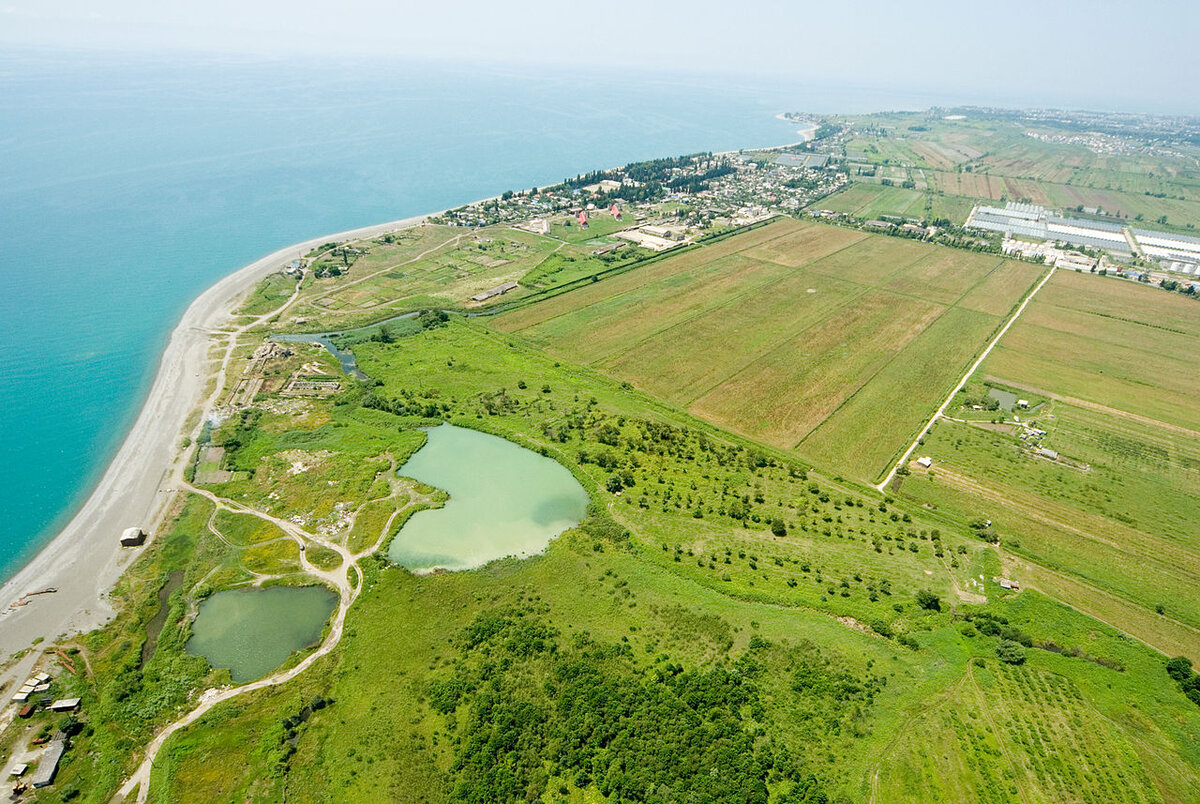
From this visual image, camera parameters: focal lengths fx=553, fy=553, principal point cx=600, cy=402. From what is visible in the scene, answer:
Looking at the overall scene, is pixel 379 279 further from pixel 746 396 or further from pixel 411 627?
pixel 411 627

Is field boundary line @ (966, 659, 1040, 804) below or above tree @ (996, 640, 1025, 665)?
below

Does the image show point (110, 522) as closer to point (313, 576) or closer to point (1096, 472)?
point (313, 576)

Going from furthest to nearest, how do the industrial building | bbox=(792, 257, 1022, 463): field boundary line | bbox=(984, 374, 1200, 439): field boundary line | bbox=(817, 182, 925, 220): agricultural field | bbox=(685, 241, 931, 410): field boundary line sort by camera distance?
bbox=(817, 182, 925, 220): agricultural field
the industrial building
bbox=(685, 241, 931, 410): field boundary line
bbox=(984, 374, 1200, 439): field boundary line
bbox=(792, 257, 1022, 463): field boundary line

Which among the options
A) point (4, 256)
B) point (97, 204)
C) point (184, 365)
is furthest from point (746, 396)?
point (97, 204)

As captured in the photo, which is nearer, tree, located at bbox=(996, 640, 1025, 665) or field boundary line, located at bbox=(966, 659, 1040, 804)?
field boundary line, located at bbox=(966, 659, 1040, 804)

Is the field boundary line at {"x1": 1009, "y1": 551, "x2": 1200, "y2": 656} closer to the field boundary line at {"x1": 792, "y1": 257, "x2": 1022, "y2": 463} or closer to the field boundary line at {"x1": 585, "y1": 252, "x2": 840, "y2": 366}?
the field boundary line at {"x1": 792, "y1": 257, "x2": 1022, "y2": 463}

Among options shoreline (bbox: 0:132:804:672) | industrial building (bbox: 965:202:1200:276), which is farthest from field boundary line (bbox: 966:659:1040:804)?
industrial building (bbox: 965:202:1200:276)

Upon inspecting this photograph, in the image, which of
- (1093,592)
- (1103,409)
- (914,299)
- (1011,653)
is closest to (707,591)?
(1011,653)
